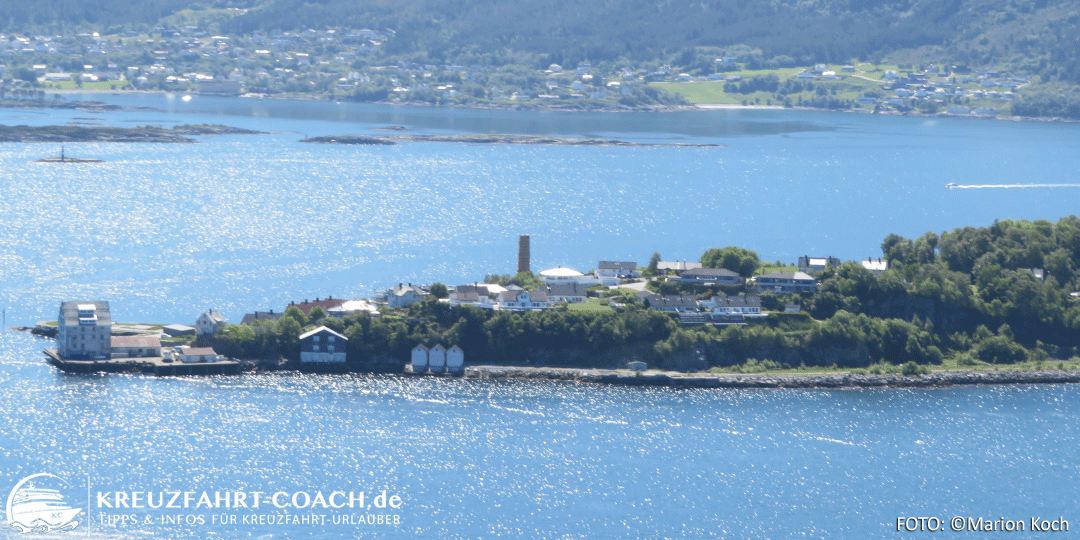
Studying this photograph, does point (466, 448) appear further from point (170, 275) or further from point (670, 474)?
point (170, 275)

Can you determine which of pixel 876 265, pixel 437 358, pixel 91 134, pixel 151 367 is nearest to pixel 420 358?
pixel 437 358

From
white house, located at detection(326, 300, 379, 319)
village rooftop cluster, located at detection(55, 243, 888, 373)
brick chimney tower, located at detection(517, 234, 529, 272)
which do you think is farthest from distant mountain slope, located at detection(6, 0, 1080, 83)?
white house, located at detection(326, 300, 379, 319)

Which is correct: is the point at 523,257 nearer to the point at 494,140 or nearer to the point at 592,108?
the point at 494,140

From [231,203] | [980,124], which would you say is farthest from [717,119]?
[231,203]

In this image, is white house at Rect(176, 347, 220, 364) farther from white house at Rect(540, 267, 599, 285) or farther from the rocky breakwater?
white house at Rect(540, 267, 599, 285)

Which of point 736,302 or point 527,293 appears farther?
point 736,302

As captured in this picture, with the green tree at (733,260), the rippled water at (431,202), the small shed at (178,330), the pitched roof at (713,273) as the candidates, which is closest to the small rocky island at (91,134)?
the rippled water at (431,202)

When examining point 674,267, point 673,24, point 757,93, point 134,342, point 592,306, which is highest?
point 673,24
